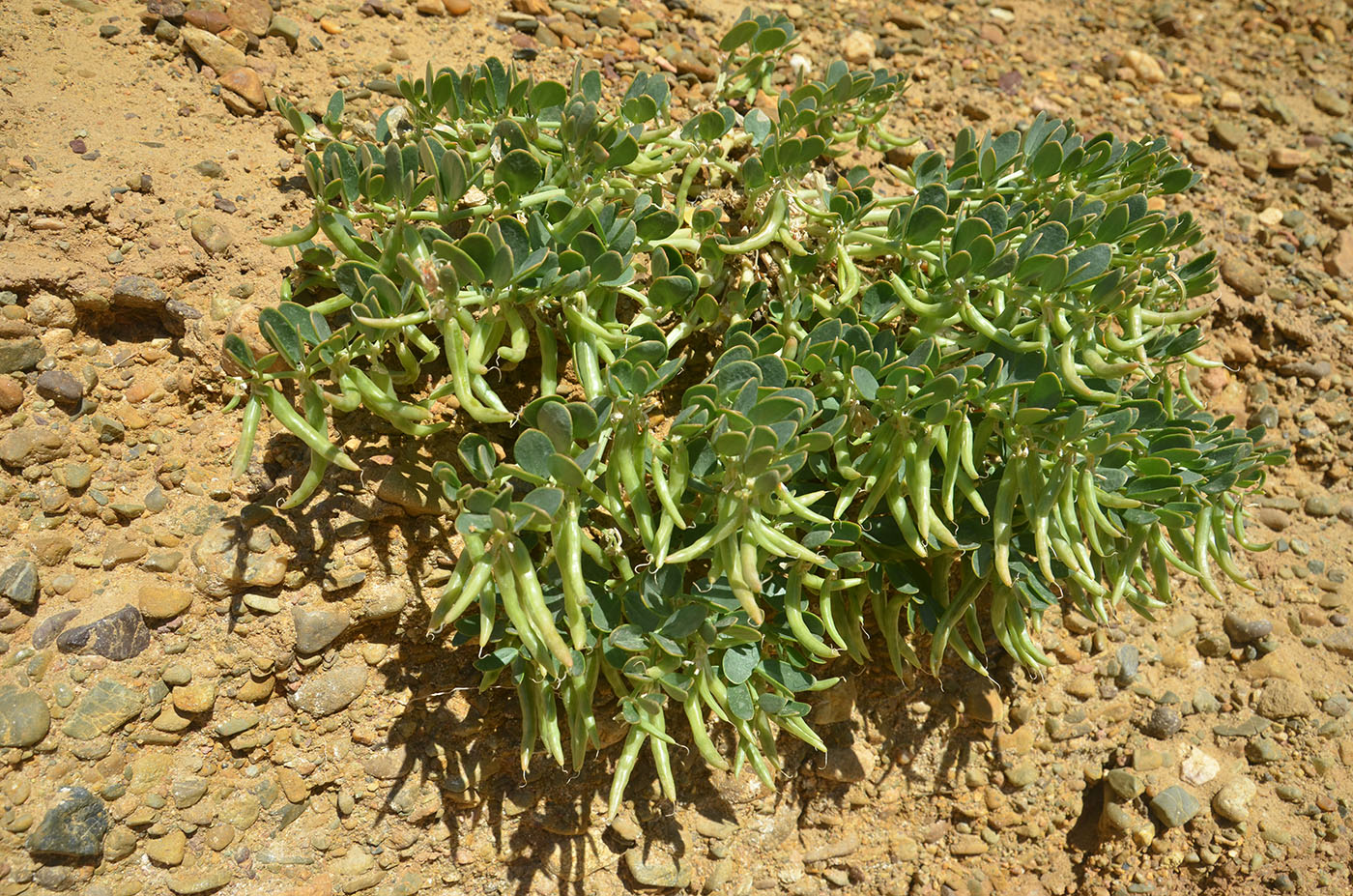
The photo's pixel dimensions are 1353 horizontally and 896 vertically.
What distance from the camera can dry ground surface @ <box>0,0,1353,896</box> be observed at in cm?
181

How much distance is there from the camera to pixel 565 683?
5.98 ft

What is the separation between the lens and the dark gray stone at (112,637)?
1.77m

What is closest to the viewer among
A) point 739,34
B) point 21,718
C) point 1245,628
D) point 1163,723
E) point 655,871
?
point 21,718

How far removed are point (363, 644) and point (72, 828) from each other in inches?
23.1

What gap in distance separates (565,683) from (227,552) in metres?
0.73

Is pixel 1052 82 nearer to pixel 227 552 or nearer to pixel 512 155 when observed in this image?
pixel 512 155

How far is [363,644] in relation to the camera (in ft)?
6.47

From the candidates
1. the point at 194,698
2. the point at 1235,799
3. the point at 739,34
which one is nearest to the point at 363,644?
the point at 194,698

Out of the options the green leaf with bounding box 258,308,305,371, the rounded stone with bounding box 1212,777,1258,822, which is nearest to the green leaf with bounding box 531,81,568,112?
the green leaf with bounding box 258,308,305,371

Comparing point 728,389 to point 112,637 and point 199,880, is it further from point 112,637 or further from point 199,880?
point 199,880

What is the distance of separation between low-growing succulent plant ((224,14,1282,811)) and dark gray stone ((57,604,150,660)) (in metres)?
0.43

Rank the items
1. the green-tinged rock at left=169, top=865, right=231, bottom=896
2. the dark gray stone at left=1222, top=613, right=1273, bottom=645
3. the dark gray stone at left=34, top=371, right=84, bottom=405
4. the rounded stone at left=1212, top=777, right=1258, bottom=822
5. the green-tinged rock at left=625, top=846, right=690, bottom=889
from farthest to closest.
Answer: the dark gray stone at left=1222, top=613, right=1273, bottom=645, the rounded stone at left=1212, top=777, right=1258, bottom=822, the green-tinged rock at left=625, top=846, right=690, bottom=889, the dark gray stone at left=34, top=371, right=84, bottom=405, the green-tinged rock at left=169, top=865, right=231, bottom=896

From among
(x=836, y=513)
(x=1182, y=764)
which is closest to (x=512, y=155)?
(x=836, y=513)

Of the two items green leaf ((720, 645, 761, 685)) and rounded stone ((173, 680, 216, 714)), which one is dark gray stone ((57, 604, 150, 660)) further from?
green leaf ((720, 645, 761, 685))
